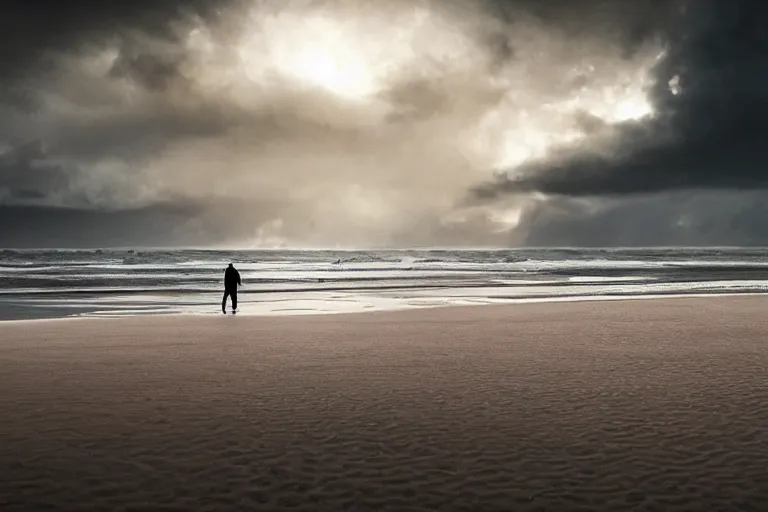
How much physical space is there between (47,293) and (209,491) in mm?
42908

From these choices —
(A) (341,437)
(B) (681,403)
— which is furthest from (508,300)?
(A) (341,437)

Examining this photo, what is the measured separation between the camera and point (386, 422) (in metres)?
11.1

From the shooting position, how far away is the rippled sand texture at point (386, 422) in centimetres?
776

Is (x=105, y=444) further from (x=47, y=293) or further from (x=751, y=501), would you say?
(x=47, y=293)

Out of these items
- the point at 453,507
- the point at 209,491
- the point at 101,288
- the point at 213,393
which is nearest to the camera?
the point at 453,507

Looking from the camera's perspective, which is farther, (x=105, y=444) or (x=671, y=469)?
(x=105, y=444)

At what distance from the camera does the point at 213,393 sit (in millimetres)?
13500

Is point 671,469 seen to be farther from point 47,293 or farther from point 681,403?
point 47,293

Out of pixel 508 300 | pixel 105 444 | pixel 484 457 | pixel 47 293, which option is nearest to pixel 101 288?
pixel 47 293

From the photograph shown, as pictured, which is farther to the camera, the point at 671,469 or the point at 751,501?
the point at 671,469

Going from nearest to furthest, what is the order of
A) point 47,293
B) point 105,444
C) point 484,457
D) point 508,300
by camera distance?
point 484,457, point 105,444, point 508,300, point 47,293

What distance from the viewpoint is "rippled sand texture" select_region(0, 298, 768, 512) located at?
7762mm

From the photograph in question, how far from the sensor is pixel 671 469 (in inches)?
334

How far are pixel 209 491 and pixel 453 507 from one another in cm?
292
